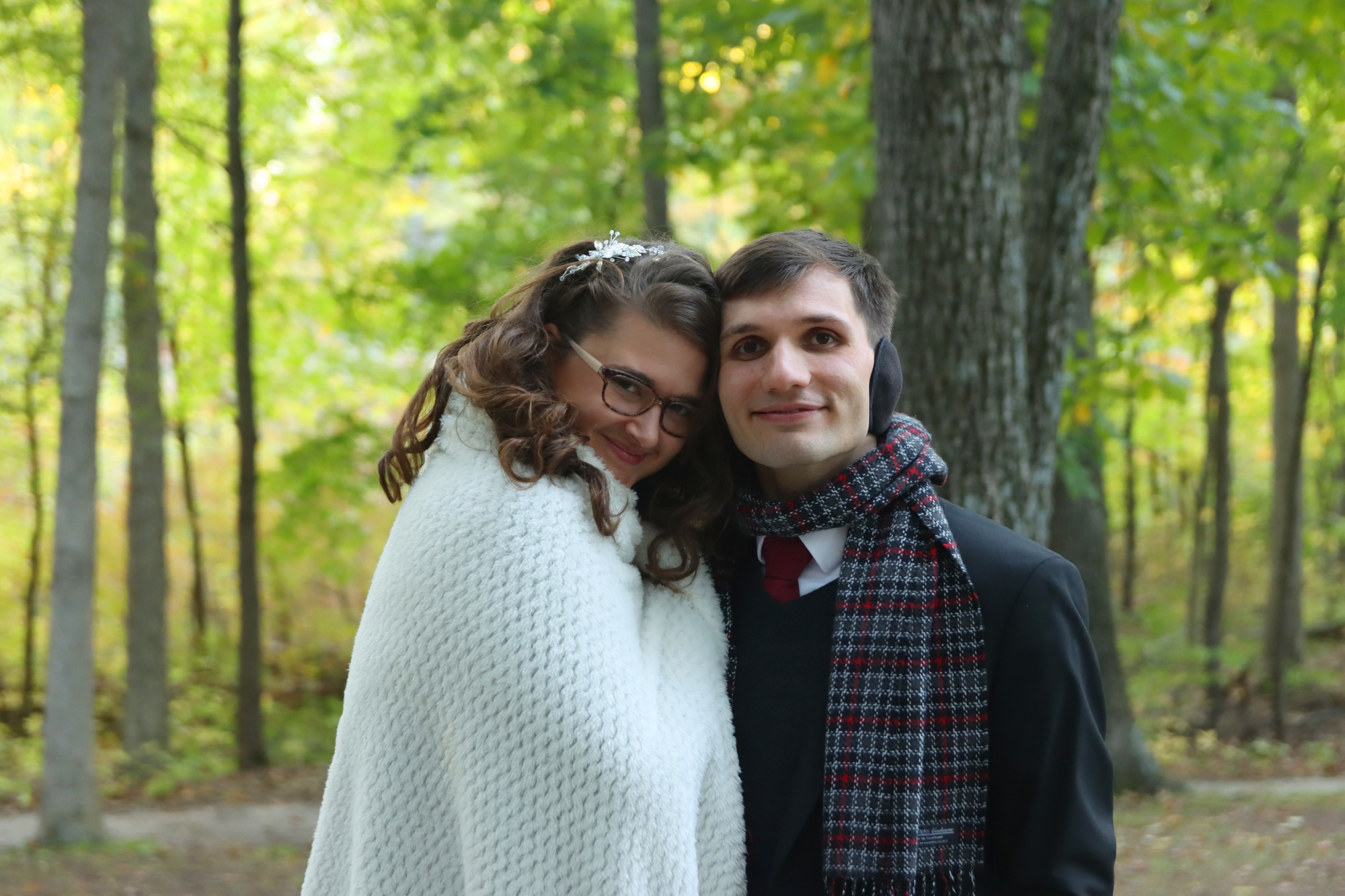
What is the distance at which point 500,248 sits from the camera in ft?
36.8

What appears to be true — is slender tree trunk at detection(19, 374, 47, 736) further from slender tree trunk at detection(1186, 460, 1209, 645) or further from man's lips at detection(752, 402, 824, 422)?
slender tree trunk at detection(1186, 460, 1209, 645)

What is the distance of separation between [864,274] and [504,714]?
1206 mm

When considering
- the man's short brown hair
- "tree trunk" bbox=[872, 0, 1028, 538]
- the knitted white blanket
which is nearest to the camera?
the knitted white blanket

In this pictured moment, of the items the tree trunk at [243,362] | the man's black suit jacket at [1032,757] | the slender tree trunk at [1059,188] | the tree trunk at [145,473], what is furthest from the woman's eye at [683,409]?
the tree trunk at [243,362]

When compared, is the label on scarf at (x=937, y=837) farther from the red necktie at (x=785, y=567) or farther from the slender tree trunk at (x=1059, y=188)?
the slender tree trunk at (x=1059, y=188)

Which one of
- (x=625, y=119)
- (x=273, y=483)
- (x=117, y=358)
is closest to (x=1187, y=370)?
(x=625, y=119)

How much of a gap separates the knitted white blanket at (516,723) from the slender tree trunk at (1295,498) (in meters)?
11.6

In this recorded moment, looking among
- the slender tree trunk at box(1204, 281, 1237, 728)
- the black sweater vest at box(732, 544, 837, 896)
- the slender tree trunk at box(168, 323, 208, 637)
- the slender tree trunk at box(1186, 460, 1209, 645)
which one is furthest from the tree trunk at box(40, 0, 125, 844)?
the slender tree trunk at box(1186, 460, 1209, 645)

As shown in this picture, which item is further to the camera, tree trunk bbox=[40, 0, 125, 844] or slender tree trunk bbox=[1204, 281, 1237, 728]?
slender tree trunk bbox=[1204, 281, 1237, 728]

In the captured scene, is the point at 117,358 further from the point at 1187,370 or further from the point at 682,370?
the point at 1187,370

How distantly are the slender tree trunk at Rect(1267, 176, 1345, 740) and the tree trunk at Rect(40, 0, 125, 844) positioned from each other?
36.3 feet

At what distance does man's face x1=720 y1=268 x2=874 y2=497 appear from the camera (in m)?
2.29

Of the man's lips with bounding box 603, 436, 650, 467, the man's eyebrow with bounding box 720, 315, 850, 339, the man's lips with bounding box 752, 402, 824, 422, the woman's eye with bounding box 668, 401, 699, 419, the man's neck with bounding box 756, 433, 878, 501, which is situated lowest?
the man's neck with bounding box 756, 433, 878, 501

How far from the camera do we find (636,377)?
2453 mm
